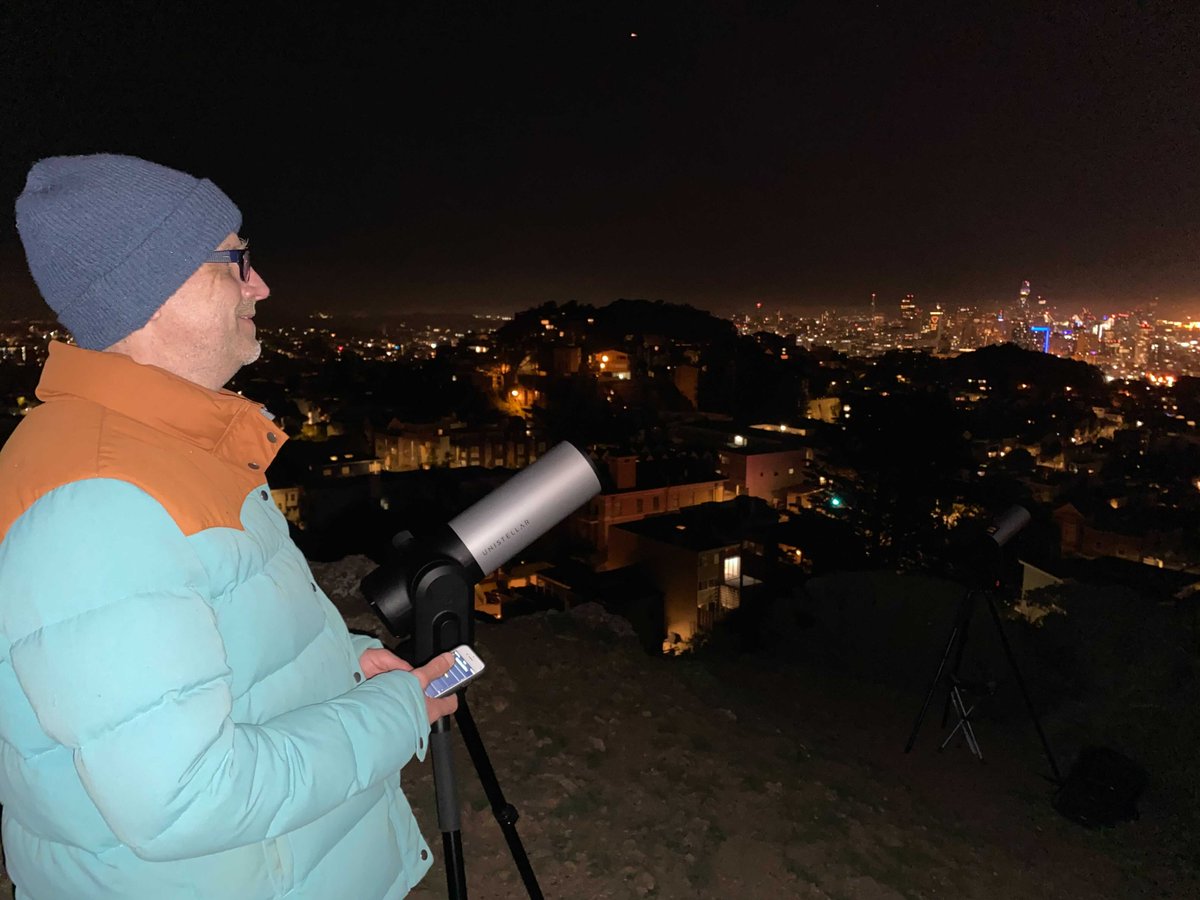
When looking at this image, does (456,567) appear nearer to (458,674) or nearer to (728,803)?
(458,674)

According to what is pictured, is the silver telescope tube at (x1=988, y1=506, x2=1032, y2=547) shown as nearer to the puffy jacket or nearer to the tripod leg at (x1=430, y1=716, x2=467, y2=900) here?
the tripod leg at (x1=430, y1=716, x2=467, y2=900)

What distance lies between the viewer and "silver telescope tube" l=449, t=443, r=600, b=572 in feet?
6.08

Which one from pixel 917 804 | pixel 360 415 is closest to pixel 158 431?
pixel 917 804

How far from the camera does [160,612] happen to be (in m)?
0.90

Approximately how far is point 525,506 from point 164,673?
3.50ft

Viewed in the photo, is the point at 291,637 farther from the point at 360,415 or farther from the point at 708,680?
the point at 360,415

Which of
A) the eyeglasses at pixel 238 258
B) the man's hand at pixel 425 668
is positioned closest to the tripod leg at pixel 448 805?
the man's hand at pixel 425 668

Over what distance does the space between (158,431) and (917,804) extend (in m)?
5.11

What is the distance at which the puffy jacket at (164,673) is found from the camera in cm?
87

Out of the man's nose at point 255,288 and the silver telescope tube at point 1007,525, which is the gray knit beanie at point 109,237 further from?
the silver telescope tube at point 1007,525

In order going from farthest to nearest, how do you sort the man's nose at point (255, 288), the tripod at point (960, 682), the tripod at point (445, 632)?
the tripod at point (960, 682), the tripod at point (445, 632), the man's nose at point (255, 288)

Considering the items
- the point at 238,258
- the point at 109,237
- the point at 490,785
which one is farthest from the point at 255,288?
the point at 490,785

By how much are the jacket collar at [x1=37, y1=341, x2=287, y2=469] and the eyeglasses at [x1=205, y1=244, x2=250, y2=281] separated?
9.4 inches

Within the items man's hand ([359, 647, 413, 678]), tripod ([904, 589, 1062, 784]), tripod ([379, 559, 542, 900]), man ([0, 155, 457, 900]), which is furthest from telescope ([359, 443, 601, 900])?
tripod ([904, 589, 1062, 784])
